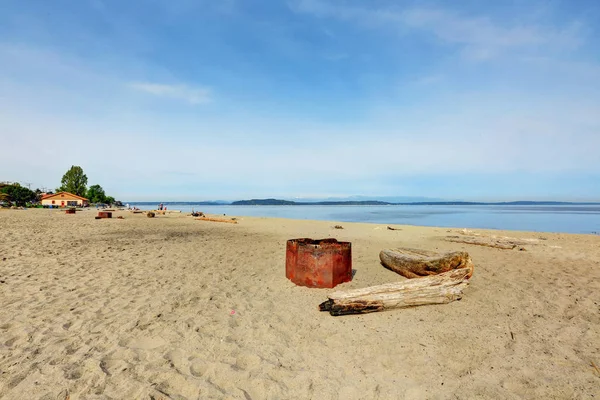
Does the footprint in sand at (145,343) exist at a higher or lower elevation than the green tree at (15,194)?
lower

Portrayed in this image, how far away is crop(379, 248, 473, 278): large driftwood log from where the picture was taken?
632 centimetres

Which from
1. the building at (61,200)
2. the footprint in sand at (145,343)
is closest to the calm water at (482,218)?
the building at (61,200)

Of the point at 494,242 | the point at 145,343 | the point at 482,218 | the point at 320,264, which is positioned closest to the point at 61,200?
the point at 320,264

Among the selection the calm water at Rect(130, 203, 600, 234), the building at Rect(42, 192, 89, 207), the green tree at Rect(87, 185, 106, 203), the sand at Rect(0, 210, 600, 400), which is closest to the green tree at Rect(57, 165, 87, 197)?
the green tree at Rect(87, 185, 106, 203)

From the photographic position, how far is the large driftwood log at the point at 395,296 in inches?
195

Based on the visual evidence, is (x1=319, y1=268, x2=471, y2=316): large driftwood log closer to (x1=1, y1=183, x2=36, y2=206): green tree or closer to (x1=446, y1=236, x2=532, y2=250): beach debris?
(x1=446, y1=236, x2=532, y2=250): beach debris

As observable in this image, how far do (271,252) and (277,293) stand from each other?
5006mm

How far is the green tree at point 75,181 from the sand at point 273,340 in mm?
95393

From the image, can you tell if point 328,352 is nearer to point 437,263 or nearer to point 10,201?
point 437,263

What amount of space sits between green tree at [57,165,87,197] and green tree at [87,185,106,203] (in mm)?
1697

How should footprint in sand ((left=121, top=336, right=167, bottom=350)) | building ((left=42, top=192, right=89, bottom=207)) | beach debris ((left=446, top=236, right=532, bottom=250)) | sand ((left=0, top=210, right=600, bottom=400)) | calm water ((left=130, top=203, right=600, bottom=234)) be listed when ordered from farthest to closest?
building ((left=42, top=192, right=89, bottom=207))
calm water ((left=130, top=203, right=600, bottom=234))
beach debris ((left=446, top=236, right=532, bottom=250))
footprint in sand ((left=121, top=336, right=167, bottom=350))
sand ((left=0, top=210, right=600, bottom=400))

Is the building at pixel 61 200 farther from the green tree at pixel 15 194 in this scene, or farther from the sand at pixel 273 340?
the sand at pixel 273 340

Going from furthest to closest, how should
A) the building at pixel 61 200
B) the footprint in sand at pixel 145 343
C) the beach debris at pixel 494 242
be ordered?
the building at pixel 61 200, the beach debris at pixel 494 242, the footprint in sand at pixel 145 343

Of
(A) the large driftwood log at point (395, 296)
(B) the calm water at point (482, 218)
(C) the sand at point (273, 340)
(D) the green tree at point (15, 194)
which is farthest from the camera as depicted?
(D) the green tree at point (15, 194)
